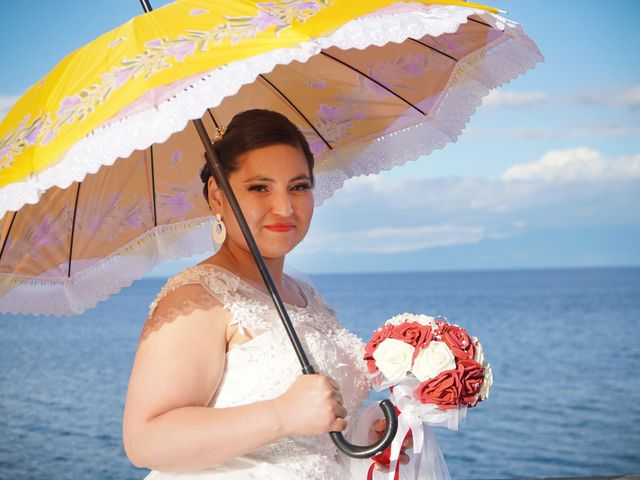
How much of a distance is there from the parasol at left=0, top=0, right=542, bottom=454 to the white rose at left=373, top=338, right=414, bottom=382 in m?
0.32

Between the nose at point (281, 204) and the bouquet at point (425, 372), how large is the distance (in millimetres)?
446

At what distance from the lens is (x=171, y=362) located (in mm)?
2197

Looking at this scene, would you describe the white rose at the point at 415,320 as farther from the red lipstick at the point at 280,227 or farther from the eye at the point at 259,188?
the eye at the point at 259,188

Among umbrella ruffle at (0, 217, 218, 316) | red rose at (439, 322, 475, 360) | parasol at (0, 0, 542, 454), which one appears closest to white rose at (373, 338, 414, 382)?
red rose at (439, 322, 475, 360)

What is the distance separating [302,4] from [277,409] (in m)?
1.03

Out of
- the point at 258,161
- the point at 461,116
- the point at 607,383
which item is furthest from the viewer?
the point at 607,383

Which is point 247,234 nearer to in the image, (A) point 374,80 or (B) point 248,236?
(B) point 248,236

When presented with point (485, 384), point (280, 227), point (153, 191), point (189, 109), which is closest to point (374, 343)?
point (485, 384)

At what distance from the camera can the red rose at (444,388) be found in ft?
7.61

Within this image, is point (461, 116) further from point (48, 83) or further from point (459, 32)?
point (48, 83)

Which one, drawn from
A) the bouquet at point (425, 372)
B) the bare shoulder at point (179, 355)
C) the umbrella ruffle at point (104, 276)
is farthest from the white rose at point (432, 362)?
the umbrella ruffle at point (104, 276)

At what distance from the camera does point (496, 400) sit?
21234mm

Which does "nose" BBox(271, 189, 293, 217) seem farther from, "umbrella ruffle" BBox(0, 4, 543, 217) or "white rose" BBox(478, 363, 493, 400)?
"white rose" BBox(478, 363, 493, 400)

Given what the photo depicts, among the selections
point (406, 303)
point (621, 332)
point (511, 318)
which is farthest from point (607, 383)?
point (406, 303)
